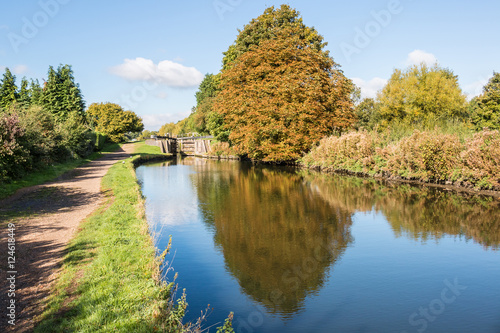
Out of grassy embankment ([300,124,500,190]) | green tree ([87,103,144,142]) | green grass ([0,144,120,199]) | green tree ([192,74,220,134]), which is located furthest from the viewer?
green tree ([87,103,144,142])

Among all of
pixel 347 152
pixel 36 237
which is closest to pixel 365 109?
pixel 347 152

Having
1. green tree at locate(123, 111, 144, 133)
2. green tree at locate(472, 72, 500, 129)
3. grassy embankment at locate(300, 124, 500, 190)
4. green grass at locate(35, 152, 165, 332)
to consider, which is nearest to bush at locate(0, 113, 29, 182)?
green grass at locate(35, 152, 165, 332)

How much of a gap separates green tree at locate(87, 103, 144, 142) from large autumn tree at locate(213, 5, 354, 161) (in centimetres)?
4369

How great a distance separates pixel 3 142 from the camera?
16609 mm

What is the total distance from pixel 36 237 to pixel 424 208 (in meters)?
14.0

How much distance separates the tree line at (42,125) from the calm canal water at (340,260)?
7488 millimetres

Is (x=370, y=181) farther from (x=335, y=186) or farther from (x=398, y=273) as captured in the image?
(x=398, y=273)

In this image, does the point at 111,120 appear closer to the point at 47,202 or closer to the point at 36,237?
the point at 47,202

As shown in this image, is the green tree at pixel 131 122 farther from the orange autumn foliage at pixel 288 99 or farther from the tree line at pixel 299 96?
the orange autumn foliage at pixel 288 99

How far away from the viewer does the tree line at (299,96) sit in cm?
3241

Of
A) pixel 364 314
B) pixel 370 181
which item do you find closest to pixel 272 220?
pixel 364 314

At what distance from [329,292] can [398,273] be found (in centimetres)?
211

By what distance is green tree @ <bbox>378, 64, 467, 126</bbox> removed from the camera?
41250mm

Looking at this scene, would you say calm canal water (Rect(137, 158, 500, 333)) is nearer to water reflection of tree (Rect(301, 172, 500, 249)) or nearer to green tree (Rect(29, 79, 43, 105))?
water reflection of tree (Rect(301, 172, 500, 249))
